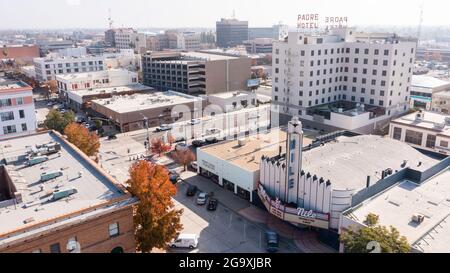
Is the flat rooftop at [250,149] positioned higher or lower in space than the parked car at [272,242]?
higher

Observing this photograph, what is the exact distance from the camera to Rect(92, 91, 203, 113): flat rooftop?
81.7 meters

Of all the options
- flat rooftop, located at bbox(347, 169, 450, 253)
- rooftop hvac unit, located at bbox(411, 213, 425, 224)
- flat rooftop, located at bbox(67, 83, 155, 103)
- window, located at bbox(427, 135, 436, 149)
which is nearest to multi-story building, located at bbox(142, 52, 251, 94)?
flat rooftop, located at bbox(67, 83, 155, 103)

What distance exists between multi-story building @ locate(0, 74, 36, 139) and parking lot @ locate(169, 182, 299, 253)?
31.9 meters

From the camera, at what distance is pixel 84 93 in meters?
98.4

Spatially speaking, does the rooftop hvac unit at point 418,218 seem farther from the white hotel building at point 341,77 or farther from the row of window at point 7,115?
the row of window at point 7,115

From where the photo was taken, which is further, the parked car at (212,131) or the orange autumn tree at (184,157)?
the parked car at (212,131)

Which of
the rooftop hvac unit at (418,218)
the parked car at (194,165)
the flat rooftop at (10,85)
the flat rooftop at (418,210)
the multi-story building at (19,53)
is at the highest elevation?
the multi-story building at (19,53)

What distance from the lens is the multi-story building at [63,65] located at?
12431 cm

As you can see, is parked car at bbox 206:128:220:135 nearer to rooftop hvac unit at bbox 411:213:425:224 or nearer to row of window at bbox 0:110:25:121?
row of window at bbox 0:110:25:121

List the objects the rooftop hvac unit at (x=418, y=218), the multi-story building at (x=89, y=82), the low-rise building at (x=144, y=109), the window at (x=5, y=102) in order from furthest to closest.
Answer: the multi-story building at (x=89, y=82)
the low-rise building at (x=144, y=109)
the window at (x=5, y=102)
the rooftop hvac unit at (x=418, y=218)

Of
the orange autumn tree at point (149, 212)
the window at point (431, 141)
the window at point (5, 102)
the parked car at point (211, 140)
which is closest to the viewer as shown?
the orange autumn tree at point (149, 212)

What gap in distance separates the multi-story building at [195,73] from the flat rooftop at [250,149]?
48.2m

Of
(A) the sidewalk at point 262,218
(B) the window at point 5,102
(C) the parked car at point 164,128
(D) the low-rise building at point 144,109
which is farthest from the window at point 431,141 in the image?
(B) the window at point 5,102
